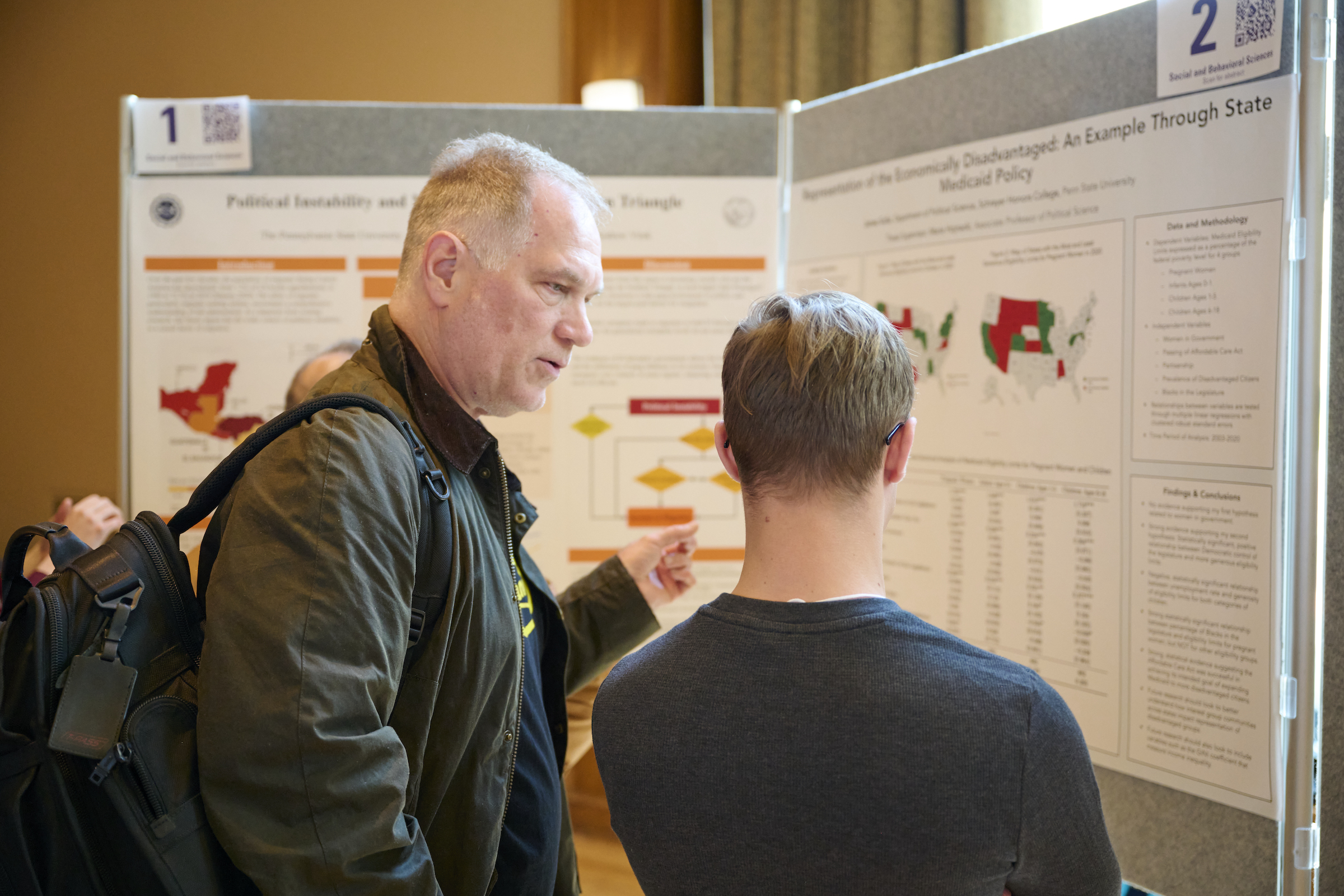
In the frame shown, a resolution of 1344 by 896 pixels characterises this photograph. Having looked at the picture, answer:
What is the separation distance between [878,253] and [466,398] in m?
1.10

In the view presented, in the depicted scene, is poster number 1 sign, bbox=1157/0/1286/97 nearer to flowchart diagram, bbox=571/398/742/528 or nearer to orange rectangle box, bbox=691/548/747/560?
flowchart diagram, bbox=571/398/742/528

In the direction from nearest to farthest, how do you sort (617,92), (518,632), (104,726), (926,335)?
1. (104,726)
2. (518,632)
3. (926,335)
4. (617,92)

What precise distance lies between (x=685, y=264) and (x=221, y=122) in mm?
1143

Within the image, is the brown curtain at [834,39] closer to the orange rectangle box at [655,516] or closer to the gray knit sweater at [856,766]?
the orange rectangle box at [655,516]

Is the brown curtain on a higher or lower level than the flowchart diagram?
higher

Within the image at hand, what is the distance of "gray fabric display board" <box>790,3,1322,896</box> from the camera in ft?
4.53

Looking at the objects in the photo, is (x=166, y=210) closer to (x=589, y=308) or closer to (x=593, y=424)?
(x=589, y=308)

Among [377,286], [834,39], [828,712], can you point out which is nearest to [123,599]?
[828,712]

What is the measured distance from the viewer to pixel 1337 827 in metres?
1.40

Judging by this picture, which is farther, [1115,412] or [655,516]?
[655,516]

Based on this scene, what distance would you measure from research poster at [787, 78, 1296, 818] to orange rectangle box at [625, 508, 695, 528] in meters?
0.53

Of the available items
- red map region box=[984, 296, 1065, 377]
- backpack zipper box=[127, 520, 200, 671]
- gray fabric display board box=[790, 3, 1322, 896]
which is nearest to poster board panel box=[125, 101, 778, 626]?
gray fabric display board box=[790, 3, 1322, 896]

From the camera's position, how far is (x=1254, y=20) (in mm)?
1382

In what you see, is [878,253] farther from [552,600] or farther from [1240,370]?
[552,600]
